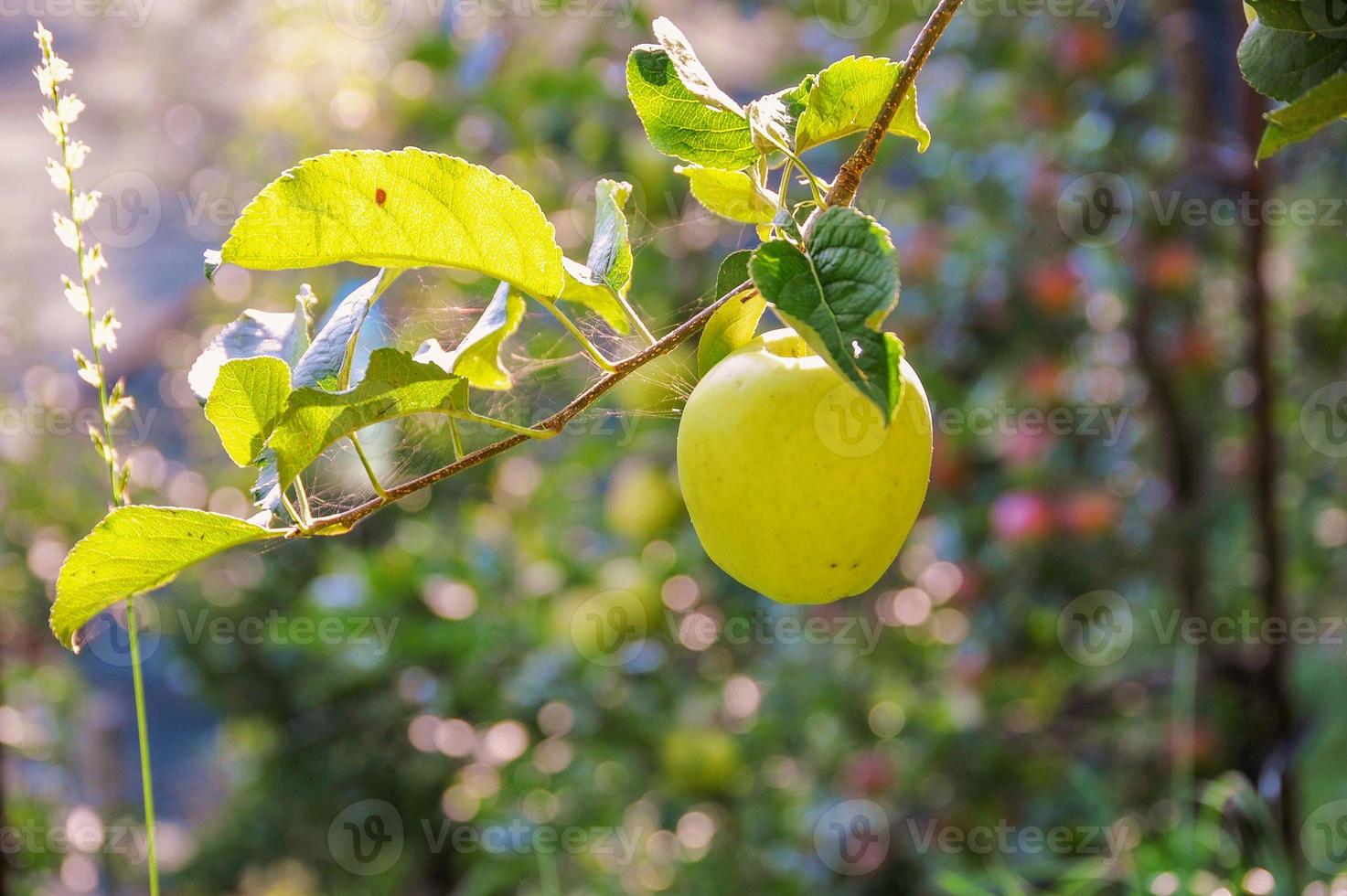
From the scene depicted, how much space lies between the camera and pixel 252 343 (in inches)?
15.8

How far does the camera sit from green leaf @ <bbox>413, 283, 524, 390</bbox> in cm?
32

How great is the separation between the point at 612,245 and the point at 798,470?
0.09 m

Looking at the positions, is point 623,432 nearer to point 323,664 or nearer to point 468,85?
point 468,85

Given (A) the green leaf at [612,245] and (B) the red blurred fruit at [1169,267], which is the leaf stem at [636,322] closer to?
(A) the green leaf at [612,245]

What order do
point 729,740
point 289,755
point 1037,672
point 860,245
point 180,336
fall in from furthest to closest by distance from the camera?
point 180,336
point 289,755
point 1037,672
point 729,740
point 860,245

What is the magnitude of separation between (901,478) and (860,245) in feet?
0.35

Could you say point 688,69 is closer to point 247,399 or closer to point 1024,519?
point 247,399

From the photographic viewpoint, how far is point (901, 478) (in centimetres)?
38

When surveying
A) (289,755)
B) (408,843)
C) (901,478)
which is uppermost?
(901,478)

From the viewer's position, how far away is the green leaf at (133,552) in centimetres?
33

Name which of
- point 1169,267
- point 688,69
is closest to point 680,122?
point 688,69

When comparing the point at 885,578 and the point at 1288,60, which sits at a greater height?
the point at 1288,60

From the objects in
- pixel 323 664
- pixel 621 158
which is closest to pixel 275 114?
pixel 621 158

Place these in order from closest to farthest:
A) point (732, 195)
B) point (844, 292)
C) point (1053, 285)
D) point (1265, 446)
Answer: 1. point (844, 292)
2. point (732, 195)
3. point (1265, 446)
4. point (1053, 285)
